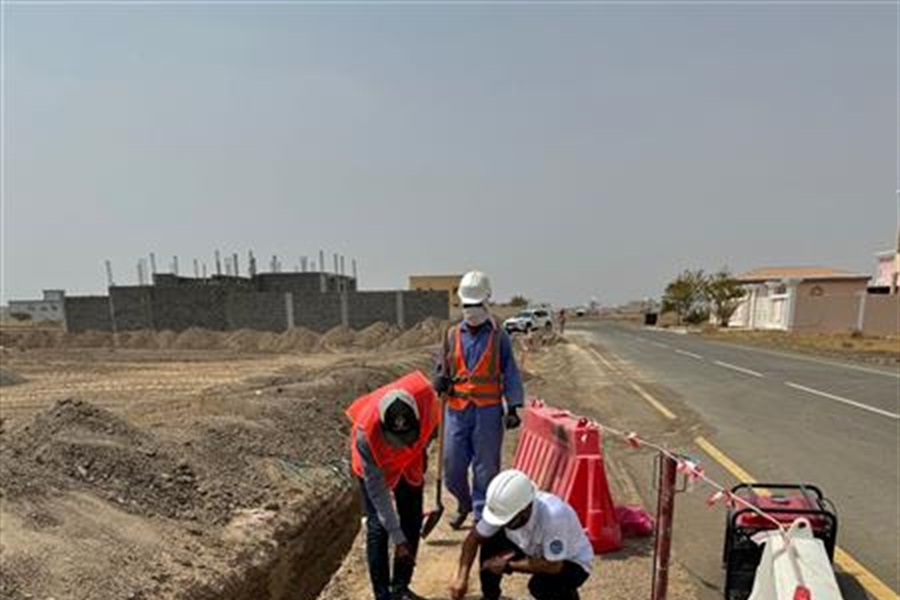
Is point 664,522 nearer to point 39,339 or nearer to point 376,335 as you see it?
point 376,335

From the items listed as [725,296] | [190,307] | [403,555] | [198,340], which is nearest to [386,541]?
[403,555]

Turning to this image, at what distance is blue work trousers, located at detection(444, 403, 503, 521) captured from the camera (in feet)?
15.1

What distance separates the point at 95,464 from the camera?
5.63m

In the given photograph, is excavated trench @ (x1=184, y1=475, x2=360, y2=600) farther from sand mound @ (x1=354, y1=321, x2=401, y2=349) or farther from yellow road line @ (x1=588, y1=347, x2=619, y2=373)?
sand mound @ (x1=354, y1=321, x2=401, y2=349)

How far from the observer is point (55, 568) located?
4070mm

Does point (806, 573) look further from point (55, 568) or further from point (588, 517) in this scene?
point (55, 568)

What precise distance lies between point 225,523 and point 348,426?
369 centimetres

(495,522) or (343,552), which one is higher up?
(495,522)

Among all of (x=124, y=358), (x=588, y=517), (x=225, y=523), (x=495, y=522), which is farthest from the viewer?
(x=124, y=358)

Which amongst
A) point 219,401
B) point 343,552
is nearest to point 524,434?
point 343,552

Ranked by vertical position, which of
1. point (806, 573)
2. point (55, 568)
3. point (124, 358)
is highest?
point (806, 573)

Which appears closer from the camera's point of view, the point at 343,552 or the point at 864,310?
the point at 343,552

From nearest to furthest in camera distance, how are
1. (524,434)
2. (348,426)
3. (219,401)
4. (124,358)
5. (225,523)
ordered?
1. (225,523)
2. (524,434)
3. (348,426)
4. (219,401)
5. (124,358)

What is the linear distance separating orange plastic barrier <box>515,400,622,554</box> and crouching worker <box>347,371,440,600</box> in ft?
4.20
